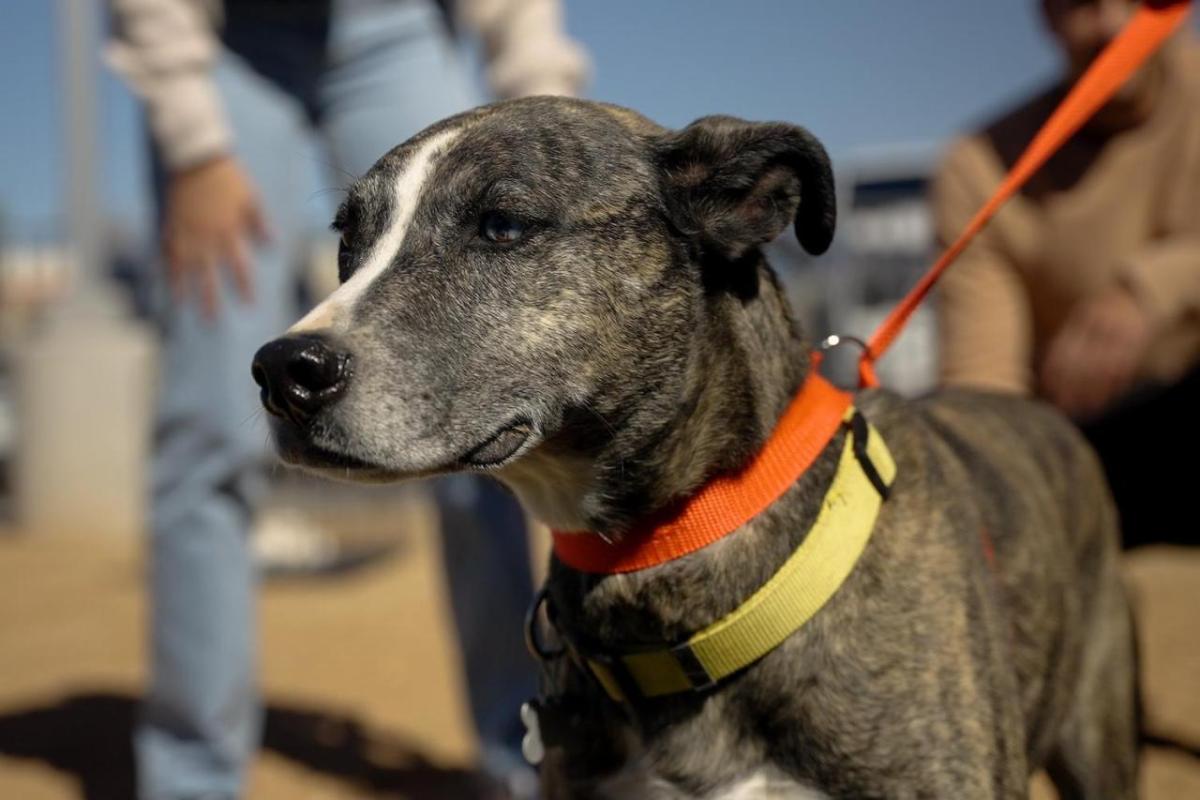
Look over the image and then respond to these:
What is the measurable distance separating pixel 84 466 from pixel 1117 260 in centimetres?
797

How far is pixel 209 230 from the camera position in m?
3.20

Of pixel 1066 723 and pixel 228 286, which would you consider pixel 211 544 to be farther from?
pixel 1066 723

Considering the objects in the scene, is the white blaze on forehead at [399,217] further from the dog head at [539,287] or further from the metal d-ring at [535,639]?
the metal d-ring at [535,639]

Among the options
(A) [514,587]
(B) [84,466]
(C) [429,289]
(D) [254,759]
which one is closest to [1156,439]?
(A) [514,587]

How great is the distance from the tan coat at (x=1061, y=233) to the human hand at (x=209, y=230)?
2126 millimetres

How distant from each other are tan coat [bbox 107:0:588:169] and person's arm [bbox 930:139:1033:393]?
4.24ft

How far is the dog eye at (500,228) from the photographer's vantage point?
6.65 feet

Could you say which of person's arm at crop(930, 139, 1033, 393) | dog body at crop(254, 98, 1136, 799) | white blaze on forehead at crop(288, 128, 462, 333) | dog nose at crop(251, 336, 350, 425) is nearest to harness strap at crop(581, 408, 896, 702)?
dog body at crop(254, 98, 1136, 799)

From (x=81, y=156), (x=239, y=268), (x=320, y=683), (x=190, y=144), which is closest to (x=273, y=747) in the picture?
(x=320, y=683)

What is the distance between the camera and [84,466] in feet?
30.4

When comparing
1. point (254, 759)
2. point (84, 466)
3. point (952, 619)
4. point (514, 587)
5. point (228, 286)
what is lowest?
point (84, 466)

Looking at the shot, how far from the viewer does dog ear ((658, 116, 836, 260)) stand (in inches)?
81.4

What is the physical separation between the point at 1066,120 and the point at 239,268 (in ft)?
6.83

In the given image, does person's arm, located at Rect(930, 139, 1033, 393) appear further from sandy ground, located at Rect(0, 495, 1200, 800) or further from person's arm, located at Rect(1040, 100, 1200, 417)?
sandy ground, located at Rect(0, 495, 1200, 800)
